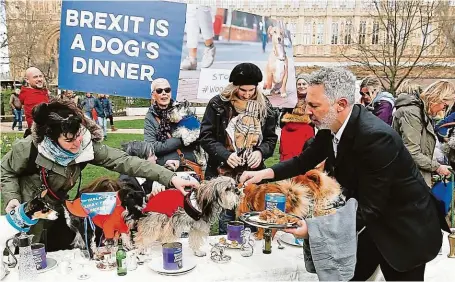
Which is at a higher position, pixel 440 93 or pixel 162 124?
pixel 440 93

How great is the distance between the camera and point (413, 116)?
3.30 metres

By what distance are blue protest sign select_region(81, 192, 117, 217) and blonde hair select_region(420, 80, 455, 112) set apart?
278 centimetres

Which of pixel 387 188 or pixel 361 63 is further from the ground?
pixel 361 63

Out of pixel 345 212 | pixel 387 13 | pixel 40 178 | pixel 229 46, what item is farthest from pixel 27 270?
pixel 387 13

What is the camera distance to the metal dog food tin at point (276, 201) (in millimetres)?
2205

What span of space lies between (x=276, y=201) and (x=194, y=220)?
0.50 m

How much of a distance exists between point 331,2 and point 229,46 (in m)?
5.75

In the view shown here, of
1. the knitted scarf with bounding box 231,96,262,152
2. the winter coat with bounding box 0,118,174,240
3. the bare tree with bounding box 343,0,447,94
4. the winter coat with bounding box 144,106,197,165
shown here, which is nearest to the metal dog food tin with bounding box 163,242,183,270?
the winter coat with bounding box 0,118,174,240

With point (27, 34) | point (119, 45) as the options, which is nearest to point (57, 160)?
point (119, 45)

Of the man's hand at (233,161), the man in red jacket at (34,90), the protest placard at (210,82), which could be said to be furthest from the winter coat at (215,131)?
the protest placard at (210,82)

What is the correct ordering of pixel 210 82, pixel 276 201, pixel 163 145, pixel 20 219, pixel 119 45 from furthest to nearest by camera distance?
pixel 210 82 < pixel 119 45 < pixel 163 145 < pixel 276 201 < pixel 20 219

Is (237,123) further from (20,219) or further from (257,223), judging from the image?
(20,219)

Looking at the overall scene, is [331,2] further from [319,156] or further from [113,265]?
[113,265]

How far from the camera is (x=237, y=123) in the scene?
287 cm
